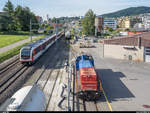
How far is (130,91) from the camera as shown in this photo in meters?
15.1

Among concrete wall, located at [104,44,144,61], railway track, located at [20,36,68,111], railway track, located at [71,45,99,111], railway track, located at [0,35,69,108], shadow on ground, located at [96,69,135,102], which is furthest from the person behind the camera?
concrete wall, located at [104,44,144,61]

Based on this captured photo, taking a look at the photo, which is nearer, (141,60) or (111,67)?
(111,67)

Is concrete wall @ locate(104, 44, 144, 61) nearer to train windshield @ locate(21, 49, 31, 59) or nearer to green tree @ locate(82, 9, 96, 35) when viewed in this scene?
train windshield @ locate(21, 49, 31, 59)

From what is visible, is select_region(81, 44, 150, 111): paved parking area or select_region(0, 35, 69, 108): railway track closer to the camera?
select_region(81, 44, 150, 111): paved parking area

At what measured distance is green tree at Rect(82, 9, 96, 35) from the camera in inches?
2530

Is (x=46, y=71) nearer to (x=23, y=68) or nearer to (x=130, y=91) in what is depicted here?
(x=23, y=68)

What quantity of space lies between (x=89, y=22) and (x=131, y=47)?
38.9m

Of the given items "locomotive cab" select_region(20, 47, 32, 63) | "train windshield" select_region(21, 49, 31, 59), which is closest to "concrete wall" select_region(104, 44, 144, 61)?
"locomotive cab" select_region(20, 47, 32, 63)

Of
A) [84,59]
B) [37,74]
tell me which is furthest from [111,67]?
[37,74]

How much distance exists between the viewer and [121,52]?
28969mm

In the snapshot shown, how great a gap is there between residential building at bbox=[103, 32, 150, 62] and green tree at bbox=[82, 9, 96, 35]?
3586 cm

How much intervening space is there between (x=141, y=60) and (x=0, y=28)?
196 feet

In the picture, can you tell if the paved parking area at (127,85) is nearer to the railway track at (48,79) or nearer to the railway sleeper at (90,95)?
the railway sleeper at (90,95)

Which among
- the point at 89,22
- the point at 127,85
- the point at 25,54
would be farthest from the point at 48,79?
the point at 89,22
